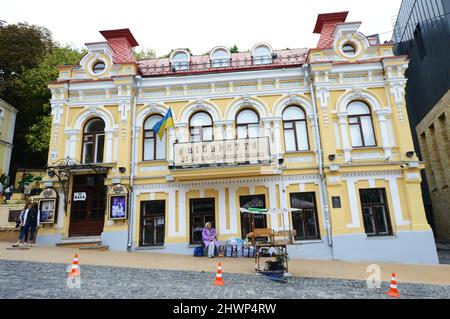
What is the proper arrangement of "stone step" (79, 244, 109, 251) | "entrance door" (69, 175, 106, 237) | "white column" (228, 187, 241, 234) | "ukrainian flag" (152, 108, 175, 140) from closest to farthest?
"stone step" (79, 244, 109, 251), "ukrainian flag" (152, 108, 175, 140), "white column" (228, 187, 241, 234), "entrance door" (69, 175, 106, 237)

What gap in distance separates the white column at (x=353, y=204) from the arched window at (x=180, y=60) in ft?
32.5

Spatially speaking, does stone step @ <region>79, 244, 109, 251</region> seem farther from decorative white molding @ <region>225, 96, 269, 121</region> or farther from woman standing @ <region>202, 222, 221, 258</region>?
decorative white molding @ <region>225, 96, 269, 121</region>

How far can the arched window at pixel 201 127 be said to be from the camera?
45.8 ft

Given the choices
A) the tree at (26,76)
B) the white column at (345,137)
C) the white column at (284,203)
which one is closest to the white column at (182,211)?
the white column at (284,203)

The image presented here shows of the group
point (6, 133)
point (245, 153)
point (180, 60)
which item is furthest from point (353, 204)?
point (6, 133)

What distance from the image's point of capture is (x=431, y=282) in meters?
8.55

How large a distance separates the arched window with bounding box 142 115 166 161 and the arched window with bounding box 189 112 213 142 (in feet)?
4.78

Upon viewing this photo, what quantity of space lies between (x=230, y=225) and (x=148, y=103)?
279 inches

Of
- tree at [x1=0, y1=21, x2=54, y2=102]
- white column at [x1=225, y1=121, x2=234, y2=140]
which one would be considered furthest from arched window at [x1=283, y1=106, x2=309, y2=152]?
tree at [x1=0, y1=21, x2=54, y2=102]

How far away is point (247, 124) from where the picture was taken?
46.1ft

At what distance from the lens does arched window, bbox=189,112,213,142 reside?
1395cm

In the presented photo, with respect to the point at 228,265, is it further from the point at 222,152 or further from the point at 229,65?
the point at 229,65

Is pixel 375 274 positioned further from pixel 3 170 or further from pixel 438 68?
pixel 3 170

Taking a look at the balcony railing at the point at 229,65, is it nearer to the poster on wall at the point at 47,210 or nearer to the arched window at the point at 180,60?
the arched window at the point at 180,60
